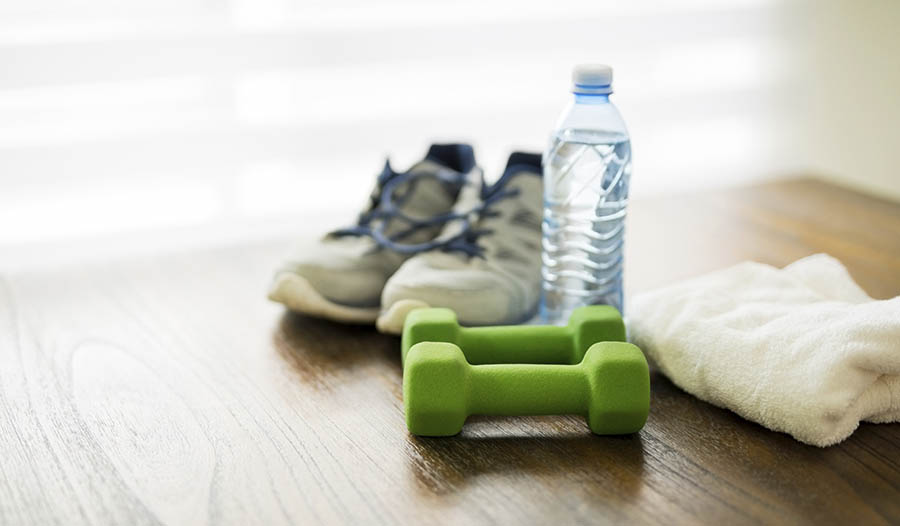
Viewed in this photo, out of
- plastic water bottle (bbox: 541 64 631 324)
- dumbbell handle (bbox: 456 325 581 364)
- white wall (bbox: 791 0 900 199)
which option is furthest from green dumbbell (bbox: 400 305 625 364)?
white wall (bbox: 791 0 900 199)

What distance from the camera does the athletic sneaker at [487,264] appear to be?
43.4 inches

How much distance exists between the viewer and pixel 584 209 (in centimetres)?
118

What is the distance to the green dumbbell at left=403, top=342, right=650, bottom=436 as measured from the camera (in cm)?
89

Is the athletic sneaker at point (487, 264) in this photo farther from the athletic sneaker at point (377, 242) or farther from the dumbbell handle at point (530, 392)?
the dumbbell handle at point (530, 392)

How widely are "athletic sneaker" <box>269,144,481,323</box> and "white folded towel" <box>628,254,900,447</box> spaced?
0.97 ft

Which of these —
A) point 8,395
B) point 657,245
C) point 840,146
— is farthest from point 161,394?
point 840,146

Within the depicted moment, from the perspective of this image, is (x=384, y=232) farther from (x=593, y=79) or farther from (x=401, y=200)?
(x=593, y=79)

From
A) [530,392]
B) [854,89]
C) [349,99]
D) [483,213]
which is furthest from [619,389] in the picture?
[854,89]

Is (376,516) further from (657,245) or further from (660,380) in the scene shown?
(657,245)

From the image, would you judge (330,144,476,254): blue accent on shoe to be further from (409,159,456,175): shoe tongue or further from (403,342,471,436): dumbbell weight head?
(403,342,471,436): dumbbell weight head

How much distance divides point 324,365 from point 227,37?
788mm

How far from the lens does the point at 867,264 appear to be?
1.34 m

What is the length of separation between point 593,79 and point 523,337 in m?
0.27

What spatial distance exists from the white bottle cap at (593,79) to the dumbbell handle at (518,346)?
0.25 meters
